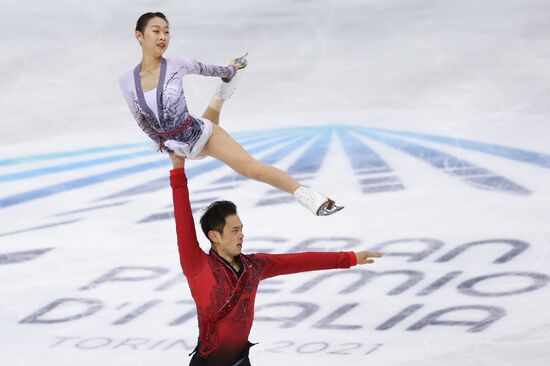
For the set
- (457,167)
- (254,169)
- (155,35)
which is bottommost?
(254,169)

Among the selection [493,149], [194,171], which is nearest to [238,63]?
[194,171]

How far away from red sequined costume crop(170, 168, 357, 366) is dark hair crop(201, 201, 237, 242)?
138 millimetres

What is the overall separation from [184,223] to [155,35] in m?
1.34

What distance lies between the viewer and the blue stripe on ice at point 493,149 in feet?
38.0

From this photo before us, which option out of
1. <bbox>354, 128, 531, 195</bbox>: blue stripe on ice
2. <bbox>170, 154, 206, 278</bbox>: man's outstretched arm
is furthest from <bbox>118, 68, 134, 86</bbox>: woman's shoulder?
<bbox>354, 128, 531, 195</bbox>: blue stripe on ice

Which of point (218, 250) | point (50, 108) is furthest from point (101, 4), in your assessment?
point (218, 250)

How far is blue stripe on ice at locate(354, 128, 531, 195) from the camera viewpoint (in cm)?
1092

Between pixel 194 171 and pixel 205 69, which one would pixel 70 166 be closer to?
pixel 194 171

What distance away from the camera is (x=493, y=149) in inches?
471

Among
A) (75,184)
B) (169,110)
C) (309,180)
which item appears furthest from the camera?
(75,184)

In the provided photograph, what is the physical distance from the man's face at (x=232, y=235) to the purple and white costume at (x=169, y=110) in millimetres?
969

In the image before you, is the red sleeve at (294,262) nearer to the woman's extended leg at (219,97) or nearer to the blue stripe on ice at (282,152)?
the woman's extended leg at (219,97)

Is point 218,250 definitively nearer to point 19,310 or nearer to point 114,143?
point 19,310

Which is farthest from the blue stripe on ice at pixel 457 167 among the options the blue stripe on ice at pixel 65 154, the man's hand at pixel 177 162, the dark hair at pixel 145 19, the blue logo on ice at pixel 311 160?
the man's hand at pixel 177 162
